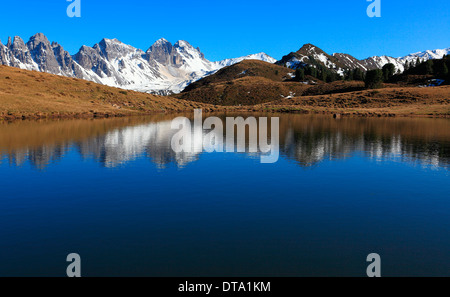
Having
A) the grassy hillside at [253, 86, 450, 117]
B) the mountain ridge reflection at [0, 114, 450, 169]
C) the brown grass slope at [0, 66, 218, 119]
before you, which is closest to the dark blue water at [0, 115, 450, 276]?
the mountain ridge reflection at [0, 114, 450, 169]

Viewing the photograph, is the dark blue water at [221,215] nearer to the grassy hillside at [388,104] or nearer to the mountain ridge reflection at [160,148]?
the mountain ridge reflection at [160,148]

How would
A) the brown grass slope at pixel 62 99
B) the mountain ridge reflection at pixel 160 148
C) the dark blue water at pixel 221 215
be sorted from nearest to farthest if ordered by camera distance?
1. the dark blue water at pixel 221 215
2. the mountain ridge reflection at pixel 160 148
3. the brown grass slope at pixel 62 99

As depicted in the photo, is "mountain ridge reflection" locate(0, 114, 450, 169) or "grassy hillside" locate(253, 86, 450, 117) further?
"grassy hillside" locate(253, 86, 450, 117)

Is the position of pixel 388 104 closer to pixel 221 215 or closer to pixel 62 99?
pixel 62 99

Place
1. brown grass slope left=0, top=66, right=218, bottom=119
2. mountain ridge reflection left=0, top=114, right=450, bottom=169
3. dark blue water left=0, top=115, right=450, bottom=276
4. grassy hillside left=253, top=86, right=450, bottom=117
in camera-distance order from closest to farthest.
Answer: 1. dark blue water left=0, top=115, right=450, bottom=276
2. mountain ridge reflection left=0, top=114, right=450, bottom=169
3. brown grass slope left=0, top=66, right=218, bottom=119
4. grassy hillside left=253, top=86, right=450, bottom=117

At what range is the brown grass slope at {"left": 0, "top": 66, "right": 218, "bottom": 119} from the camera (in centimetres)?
10635

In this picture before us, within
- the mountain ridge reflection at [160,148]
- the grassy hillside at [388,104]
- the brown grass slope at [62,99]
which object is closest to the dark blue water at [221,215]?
the mountain ridge reflection at [160,148]

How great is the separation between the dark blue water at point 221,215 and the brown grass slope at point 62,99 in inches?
2802

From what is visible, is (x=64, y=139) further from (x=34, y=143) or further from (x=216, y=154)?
(x=216, y=154)

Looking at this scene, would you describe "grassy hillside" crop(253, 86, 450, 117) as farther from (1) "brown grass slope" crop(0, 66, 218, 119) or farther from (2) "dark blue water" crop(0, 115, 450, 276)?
(2) "dark blue water" crop(0, 115, 450, 276)

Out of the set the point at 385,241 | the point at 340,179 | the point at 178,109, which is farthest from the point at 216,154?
the point at 178,109

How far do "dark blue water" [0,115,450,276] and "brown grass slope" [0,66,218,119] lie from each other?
7117 cm

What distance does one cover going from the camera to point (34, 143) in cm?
5006

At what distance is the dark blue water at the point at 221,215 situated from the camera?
15398 mm
